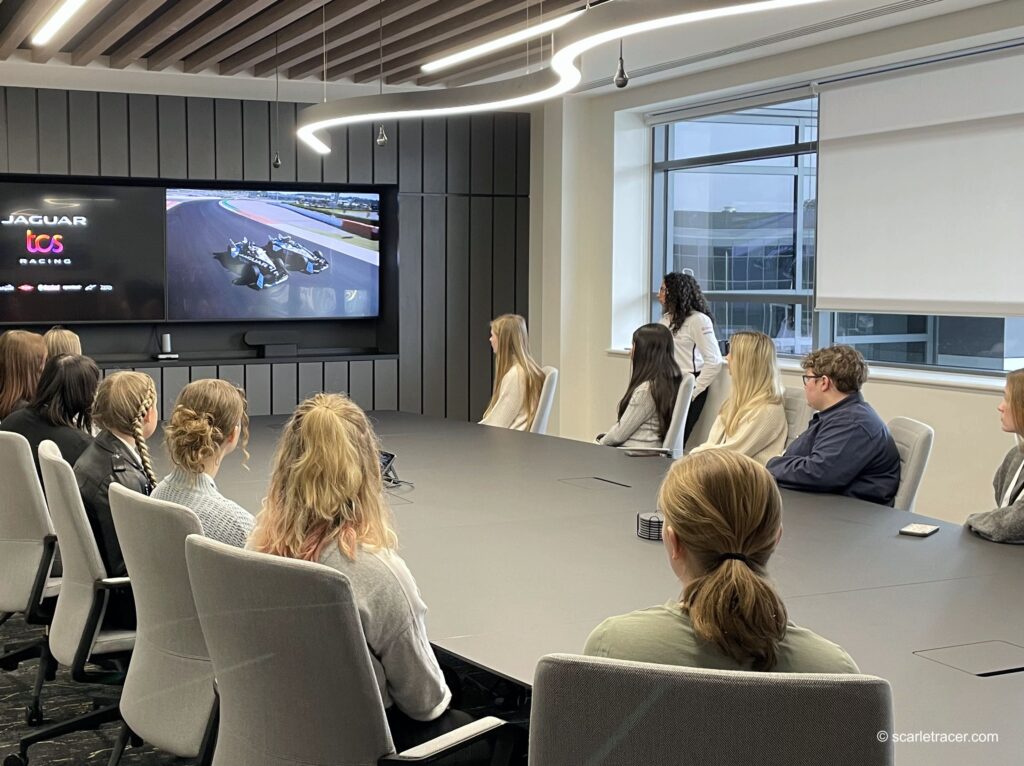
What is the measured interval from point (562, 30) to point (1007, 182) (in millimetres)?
3545

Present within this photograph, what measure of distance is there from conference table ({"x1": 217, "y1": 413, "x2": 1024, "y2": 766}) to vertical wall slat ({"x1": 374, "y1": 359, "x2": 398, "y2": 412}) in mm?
4866

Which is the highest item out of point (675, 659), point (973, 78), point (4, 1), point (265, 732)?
point (4, 1)

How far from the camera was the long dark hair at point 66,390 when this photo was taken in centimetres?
398

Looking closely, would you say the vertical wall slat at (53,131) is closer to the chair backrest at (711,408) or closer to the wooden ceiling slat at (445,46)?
the wooden ceiling slat at (445,46)

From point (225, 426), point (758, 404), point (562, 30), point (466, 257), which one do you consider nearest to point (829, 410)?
point (758, 404)

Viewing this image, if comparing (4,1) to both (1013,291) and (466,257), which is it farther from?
(1013,291)

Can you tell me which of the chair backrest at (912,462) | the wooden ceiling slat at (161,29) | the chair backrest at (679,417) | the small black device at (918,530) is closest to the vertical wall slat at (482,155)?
the wooden ceiling slat at (161,29)

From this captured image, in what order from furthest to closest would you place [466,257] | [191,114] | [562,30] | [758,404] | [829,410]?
1. [466,257]
2. [191,114]
3. [758,404]
4. [829,410]
5. [562,30]

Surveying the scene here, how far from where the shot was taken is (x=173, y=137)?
8.62m

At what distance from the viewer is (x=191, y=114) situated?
8.66 metres

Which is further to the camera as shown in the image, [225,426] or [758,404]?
[758,404]

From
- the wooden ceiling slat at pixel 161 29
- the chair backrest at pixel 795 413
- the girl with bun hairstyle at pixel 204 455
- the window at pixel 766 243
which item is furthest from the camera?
the window at pixel 766 243

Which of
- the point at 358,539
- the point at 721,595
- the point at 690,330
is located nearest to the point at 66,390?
the point at 358,539

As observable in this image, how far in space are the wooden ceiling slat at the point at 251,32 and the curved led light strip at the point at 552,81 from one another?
2.79 ft
